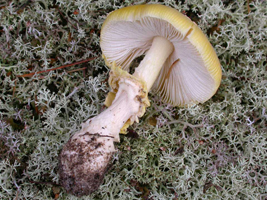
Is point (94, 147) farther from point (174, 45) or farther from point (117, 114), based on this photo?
point (174, 45)

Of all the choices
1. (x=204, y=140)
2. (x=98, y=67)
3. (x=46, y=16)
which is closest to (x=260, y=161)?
(x=204, y=140)

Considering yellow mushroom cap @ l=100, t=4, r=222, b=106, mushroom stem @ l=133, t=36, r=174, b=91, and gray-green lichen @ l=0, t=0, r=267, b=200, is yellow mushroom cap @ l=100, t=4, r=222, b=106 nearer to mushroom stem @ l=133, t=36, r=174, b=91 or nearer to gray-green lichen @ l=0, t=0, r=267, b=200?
mushroom stem @ l=133, t=36, r=174, b=91

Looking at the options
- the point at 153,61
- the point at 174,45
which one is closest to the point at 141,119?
the point at 153,61

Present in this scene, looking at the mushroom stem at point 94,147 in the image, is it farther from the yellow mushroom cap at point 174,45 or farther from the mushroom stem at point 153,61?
the yellow mushroom cap at point 174,45

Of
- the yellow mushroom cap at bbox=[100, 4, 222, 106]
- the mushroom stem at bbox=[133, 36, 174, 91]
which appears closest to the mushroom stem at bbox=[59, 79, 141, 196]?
the mushroom stem at bbox=[133, 36, 174, 91]

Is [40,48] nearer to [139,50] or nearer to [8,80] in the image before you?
[8,80]

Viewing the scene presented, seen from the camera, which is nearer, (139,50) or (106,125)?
(106,125)
